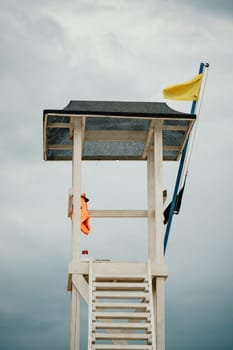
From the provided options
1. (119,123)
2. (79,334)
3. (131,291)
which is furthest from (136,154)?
(79,334)

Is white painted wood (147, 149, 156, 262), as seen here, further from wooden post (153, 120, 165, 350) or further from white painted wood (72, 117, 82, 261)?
white painted wood (72, 117, 82, 261)

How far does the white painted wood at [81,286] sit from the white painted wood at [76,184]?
0.45 m

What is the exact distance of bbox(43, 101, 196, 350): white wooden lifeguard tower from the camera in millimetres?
17344

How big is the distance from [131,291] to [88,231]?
1.88m

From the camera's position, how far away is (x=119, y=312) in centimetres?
1744

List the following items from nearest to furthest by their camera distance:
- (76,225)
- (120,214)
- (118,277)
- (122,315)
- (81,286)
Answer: (122,315) < (81,286) < (118,277) < (76,225) < (120,214)

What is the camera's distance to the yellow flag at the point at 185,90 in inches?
790

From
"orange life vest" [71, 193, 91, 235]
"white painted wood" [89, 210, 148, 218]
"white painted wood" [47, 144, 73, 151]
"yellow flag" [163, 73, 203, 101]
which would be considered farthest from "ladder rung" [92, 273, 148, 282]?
"yellow flag" [163, 73, 203, 101]

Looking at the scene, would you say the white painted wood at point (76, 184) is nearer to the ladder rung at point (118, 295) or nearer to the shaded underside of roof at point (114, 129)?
the shaded underside of roof at point (114, 129)

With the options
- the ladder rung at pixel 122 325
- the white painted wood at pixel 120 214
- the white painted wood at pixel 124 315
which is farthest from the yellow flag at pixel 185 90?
the ladder rung at pixel 122 325

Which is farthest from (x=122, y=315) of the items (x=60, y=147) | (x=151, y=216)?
(x=60, y=147)

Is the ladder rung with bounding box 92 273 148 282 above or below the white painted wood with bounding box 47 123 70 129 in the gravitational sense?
below

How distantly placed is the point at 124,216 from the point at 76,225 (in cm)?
212

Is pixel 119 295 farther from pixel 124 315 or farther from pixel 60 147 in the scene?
pixel 60 147
